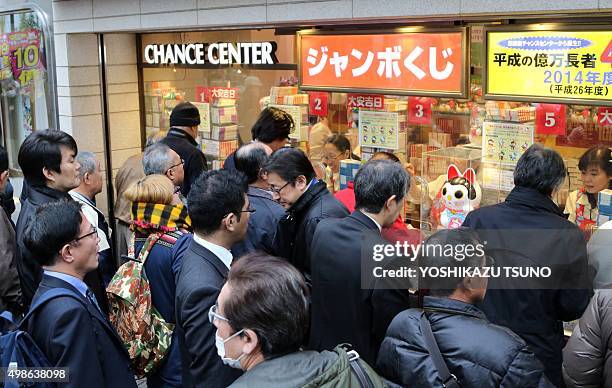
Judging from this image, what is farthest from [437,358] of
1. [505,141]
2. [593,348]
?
[505,141]

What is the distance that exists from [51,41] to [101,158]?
1.84 m

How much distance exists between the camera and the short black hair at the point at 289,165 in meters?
4.93

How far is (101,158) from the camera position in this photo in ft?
33.4

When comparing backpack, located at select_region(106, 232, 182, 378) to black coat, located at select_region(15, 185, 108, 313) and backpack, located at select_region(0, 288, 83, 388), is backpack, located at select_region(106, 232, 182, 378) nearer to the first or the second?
black coat, located at select_region(15, 185, 108, 313)

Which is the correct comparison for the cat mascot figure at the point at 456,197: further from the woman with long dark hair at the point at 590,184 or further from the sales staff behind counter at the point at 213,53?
the sales staff behind counter at the point at 213,53

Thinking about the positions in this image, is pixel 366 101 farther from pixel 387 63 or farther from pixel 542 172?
pixel 542 172

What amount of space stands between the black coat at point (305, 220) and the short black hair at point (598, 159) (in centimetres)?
251

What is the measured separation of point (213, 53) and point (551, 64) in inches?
182

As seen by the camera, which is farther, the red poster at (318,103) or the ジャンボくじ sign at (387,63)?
the red poster at (318,103)

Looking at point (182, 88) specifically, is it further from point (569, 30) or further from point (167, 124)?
point (569, 30)

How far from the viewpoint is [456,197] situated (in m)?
6.60

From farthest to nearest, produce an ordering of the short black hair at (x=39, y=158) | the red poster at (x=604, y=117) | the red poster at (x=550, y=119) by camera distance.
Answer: the red poster at (x=550, y=119) → the red poster at (x=604, y=117) → the short black hair at (x=39, y=158)

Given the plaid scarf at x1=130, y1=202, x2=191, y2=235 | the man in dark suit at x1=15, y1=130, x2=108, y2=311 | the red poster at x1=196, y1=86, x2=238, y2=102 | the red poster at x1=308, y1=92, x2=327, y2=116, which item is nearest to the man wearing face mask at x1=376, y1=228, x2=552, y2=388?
the plaid scarf at x1=130, y1=202, x2=191, y2=235

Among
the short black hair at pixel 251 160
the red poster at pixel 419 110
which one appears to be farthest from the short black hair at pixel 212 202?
the red poster at pixel 419 110
